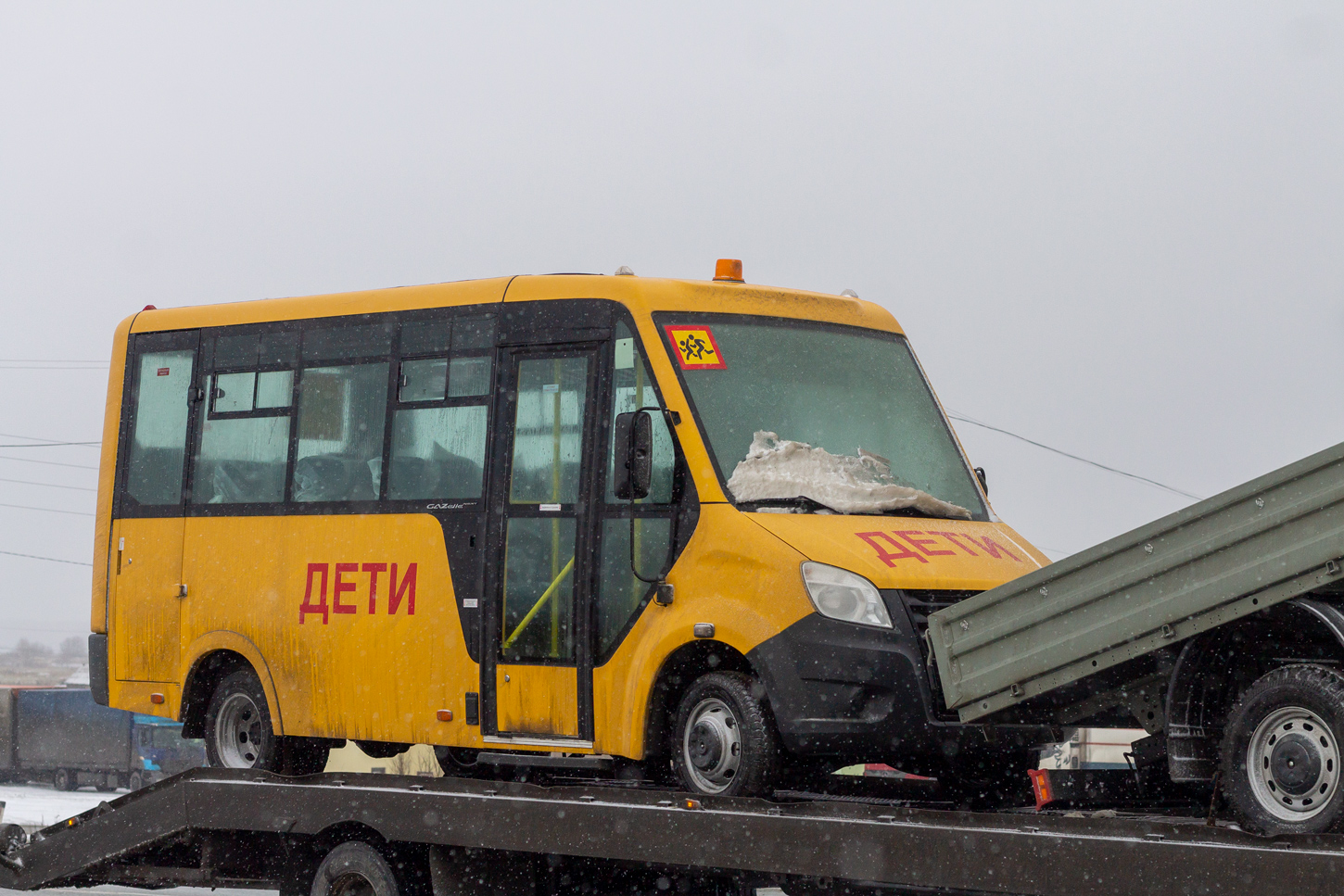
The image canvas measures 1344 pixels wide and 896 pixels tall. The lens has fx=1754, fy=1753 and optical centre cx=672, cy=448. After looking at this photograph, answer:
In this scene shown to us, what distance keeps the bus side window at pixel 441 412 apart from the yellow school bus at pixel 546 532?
2 cm

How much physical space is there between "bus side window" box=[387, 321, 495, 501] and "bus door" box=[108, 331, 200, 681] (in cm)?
189

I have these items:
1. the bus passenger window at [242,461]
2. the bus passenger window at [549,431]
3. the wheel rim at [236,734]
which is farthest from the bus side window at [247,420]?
the bus passenger window at [549,431]

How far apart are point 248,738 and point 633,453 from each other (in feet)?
12.4

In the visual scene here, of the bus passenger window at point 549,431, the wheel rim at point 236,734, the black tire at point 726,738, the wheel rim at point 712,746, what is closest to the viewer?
the black tire at point 726,738

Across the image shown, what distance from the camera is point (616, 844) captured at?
25.1 feet

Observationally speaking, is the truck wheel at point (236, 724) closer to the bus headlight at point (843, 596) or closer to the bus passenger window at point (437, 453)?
the bus passenger window at point (437, 453)

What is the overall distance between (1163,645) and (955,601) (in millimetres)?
1672

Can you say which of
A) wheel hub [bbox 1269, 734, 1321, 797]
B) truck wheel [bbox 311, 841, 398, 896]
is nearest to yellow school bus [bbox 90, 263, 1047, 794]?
truck wheel [bbox 311, 841, 398, 896]

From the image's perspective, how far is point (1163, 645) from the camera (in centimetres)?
634

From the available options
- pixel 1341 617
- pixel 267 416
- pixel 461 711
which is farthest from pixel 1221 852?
pixel 267 416

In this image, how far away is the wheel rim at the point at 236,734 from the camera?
10570mm

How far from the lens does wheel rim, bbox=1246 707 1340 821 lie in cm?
584

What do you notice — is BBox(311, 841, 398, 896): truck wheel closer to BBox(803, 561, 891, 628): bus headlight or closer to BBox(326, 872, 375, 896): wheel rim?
BBox(326, 872, 375, 896): wheel rim

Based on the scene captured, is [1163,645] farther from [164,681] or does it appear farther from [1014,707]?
[164,681]
